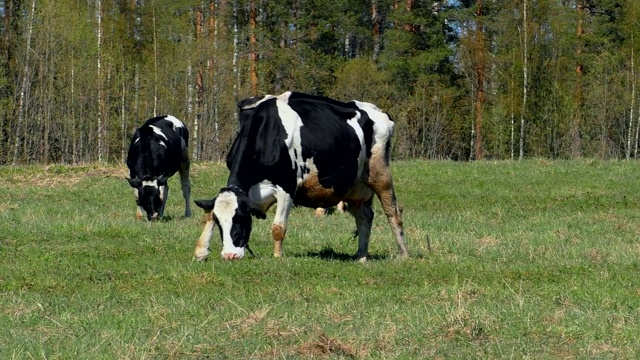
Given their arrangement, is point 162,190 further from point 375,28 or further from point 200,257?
point 375,28

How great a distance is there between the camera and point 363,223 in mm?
14766

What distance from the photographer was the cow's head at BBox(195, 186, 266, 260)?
509 inches

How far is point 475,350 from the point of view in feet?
25.7

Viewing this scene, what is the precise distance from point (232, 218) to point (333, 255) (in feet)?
7.37

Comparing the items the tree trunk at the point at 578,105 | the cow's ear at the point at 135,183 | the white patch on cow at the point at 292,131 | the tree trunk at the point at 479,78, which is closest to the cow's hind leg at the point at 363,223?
the white patch on cow at the point at 292,131

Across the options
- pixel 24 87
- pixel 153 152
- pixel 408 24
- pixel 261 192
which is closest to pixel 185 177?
pixel 153 152

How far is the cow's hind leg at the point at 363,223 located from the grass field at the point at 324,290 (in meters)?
0.30

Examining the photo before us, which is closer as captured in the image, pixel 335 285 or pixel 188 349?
pixel 188 349

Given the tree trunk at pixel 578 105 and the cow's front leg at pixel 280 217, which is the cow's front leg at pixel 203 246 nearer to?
the cow's front leg at pixel 280 217

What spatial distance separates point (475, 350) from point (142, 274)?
540 cm

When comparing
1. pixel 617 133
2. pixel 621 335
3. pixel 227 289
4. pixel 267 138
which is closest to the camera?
pixel 621 335

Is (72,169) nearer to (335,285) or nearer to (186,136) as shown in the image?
(186,136)

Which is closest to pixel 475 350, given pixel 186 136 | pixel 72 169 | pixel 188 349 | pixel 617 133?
pixel 188 349

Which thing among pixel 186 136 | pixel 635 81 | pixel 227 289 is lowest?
pixel 227 289
